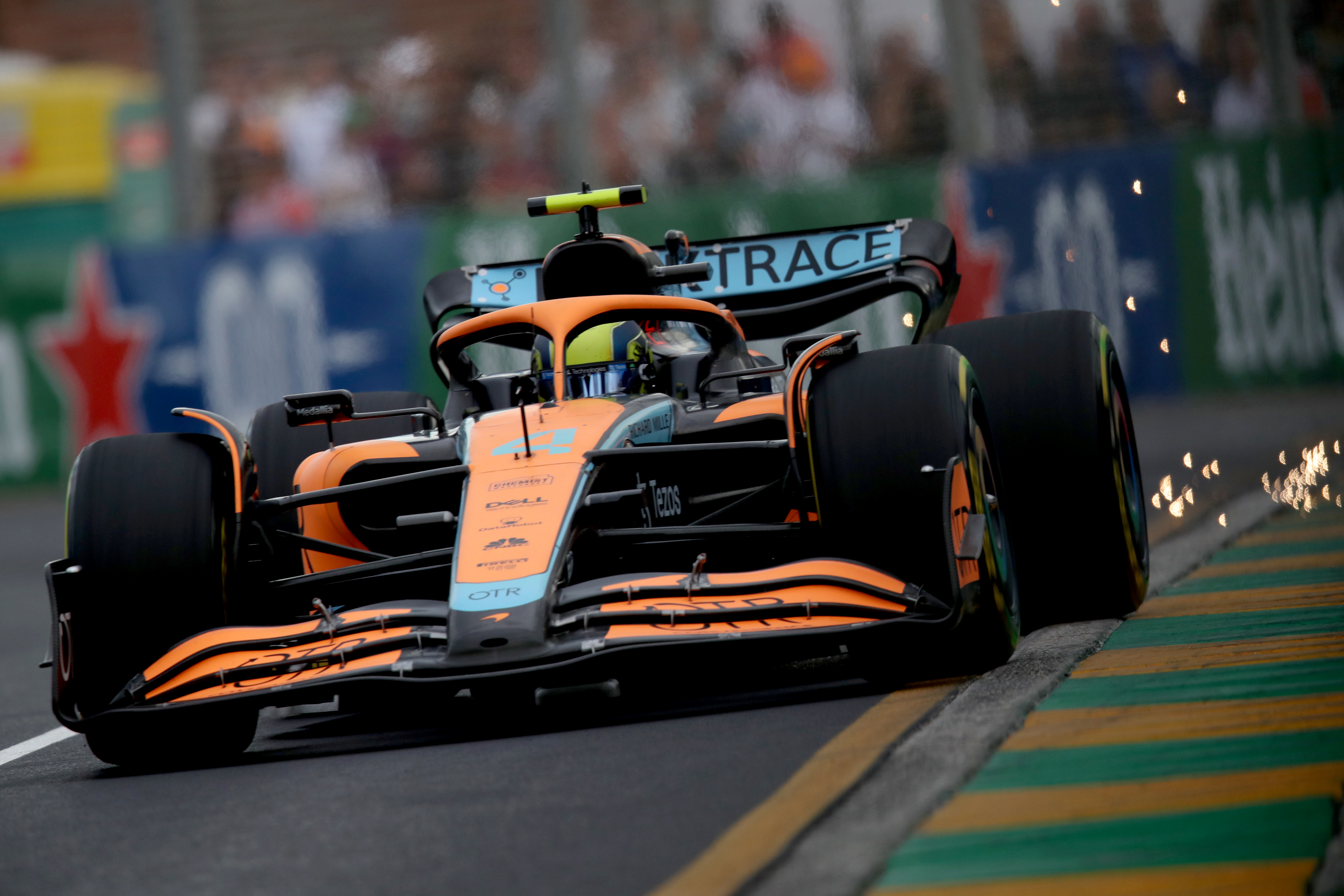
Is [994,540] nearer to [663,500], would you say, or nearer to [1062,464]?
[1062,464]

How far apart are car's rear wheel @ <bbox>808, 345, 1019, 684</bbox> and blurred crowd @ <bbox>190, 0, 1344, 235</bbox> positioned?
9824mm

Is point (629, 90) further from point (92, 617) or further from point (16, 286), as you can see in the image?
point (92, 617)

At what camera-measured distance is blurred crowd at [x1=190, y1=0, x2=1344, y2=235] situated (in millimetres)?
14844

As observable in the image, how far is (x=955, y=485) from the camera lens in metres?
4.91

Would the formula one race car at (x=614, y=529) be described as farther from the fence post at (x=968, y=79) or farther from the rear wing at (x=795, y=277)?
the fence post at (x=968, y=79)

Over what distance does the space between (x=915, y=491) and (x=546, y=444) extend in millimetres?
1005

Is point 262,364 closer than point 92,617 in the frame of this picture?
No

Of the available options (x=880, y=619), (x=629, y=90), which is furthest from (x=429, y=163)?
(x=880, y=619)

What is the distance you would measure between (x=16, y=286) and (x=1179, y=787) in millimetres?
13084

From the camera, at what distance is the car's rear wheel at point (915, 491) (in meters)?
4.84

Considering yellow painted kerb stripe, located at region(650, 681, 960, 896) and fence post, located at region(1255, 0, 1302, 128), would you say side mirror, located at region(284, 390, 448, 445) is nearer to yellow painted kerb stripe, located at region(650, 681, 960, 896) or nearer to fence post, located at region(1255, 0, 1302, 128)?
yellow painted kerb stripe, located at region(650, 681, 960, 896)

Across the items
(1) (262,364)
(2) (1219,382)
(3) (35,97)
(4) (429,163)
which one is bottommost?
(2) (1219,382)

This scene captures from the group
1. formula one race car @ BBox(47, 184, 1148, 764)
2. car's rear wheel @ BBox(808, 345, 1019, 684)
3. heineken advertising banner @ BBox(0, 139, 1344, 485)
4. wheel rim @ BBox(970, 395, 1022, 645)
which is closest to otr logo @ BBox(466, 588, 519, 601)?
formula one race car @ BBox(47, 184, 1148, 764)

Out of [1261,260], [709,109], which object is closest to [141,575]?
[709,109]
